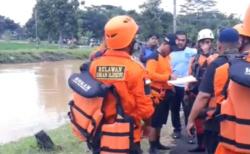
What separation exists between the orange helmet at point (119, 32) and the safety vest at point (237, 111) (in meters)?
0.88

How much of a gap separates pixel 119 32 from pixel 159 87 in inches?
91.3

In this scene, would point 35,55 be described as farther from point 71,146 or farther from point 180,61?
point 180,61

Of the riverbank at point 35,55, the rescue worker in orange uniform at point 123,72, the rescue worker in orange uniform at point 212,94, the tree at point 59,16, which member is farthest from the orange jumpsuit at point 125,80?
the tree at point 59,16

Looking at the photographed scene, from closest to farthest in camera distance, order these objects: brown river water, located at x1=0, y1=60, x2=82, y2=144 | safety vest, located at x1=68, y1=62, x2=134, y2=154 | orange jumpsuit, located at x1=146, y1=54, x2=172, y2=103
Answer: safety vest, located at x1=68, y1=62, x2=134, y2=154
orange jumpsuit, located at x1=146, y1=54, x2=172, y2=103
brown river water, located at x1=0, y1=60, x2=82, y2=144

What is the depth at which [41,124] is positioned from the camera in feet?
41.3

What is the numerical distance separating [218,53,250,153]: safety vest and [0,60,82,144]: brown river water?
7626 millimetres

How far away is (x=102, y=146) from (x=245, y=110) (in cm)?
110

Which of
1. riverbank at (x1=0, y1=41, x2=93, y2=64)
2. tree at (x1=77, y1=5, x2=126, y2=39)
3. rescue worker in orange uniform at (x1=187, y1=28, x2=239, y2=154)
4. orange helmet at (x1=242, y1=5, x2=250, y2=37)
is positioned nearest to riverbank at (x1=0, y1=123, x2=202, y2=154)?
rescue worker in orange uniform at (x1=187, y1=28, x2=239, y2=154)

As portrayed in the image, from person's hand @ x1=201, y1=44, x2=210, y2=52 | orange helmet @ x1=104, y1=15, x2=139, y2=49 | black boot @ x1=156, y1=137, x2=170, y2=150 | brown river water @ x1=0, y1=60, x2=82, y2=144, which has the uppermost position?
orange helmet @ x1=104, y1=15, x2=139, y2=49

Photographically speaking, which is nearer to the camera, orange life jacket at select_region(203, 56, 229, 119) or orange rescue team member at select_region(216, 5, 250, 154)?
orange rescue team member at select_region(216, 5, 250, 154)

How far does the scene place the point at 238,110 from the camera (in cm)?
290

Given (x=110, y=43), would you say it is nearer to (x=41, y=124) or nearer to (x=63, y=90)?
(x=41, y=124)

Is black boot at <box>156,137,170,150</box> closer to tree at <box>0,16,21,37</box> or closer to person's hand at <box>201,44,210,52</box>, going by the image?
person's hand at <box>201,44,210,52</box>

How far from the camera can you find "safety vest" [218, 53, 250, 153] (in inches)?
111
